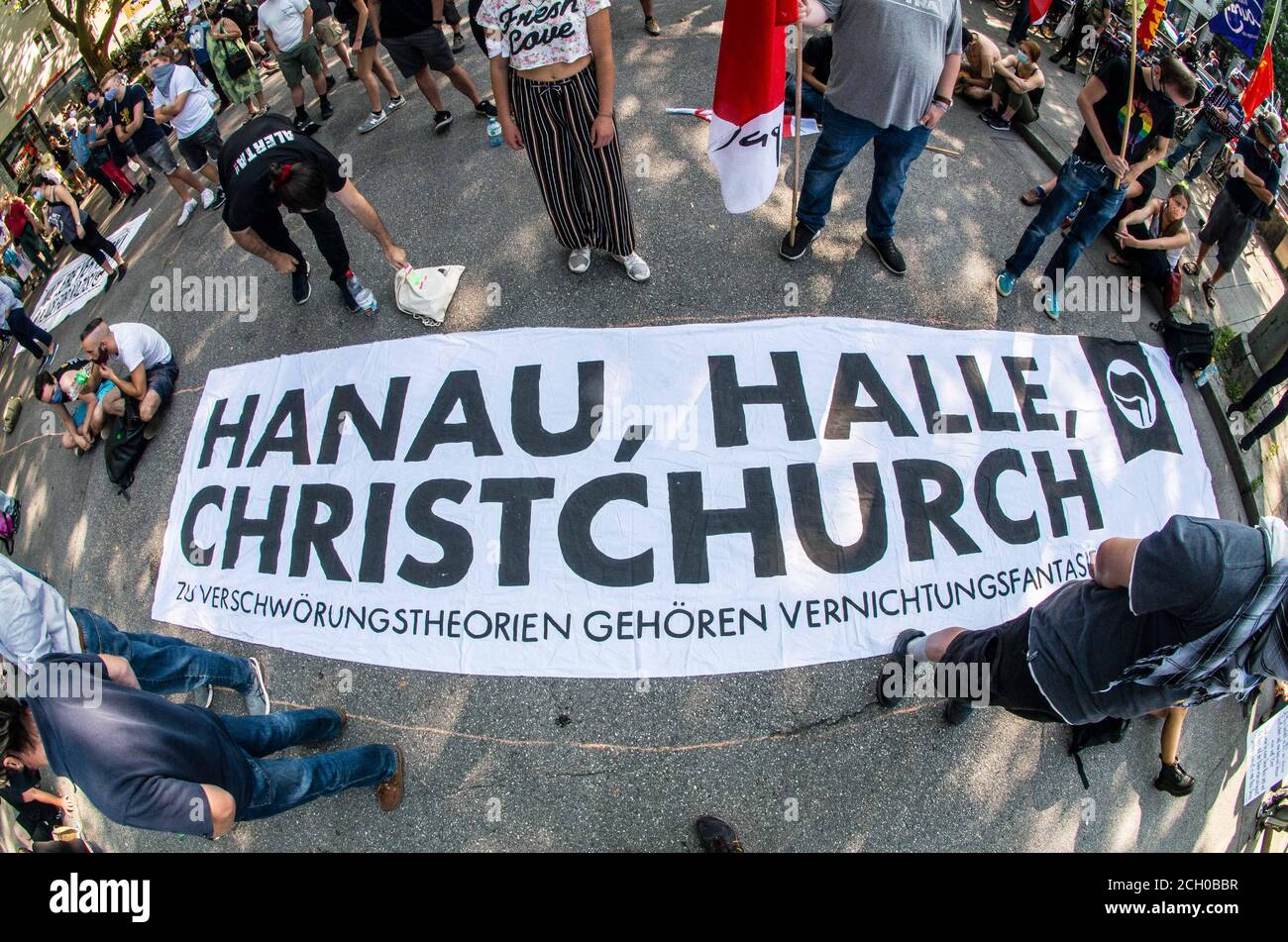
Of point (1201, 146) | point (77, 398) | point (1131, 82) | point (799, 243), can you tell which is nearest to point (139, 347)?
point (77, 398)

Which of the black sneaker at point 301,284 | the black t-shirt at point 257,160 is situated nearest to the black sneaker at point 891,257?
the black t-shirt at point 257,160

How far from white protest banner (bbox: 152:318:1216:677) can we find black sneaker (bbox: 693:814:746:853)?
73 centimetres

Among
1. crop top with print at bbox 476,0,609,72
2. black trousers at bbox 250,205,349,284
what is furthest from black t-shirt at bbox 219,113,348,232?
crop top with print at bbox 476,0,609,72

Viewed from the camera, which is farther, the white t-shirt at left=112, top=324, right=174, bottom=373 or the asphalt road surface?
the white t-shirt at left=112, top=324, right=174, bottom=373

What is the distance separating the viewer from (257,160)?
412 cm

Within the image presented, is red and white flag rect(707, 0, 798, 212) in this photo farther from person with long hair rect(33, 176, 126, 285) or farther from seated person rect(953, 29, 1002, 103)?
person with long hair rect(33, 176, 126, 285)

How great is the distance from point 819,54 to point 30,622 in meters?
7.16

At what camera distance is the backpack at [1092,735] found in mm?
3437

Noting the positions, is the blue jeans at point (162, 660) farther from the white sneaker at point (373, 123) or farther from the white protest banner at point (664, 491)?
the white sneaker at point (373, 123)

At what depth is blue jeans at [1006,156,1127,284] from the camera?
4402 mm

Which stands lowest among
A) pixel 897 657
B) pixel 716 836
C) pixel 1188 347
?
pixel 716 836

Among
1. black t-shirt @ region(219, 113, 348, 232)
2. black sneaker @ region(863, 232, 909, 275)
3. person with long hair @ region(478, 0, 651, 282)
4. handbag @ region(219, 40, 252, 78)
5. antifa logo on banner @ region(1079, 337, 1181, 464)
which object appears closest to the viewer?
person with long hair @ region(478, 0, 651, 282)

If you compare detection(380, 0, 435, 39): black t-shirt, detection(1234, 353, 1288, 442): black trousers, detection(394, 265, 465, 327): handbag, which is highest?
detection(380, 0, 435, 39): black t-shirt

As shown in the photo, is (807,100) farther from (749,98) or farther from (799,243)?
(749,98)
